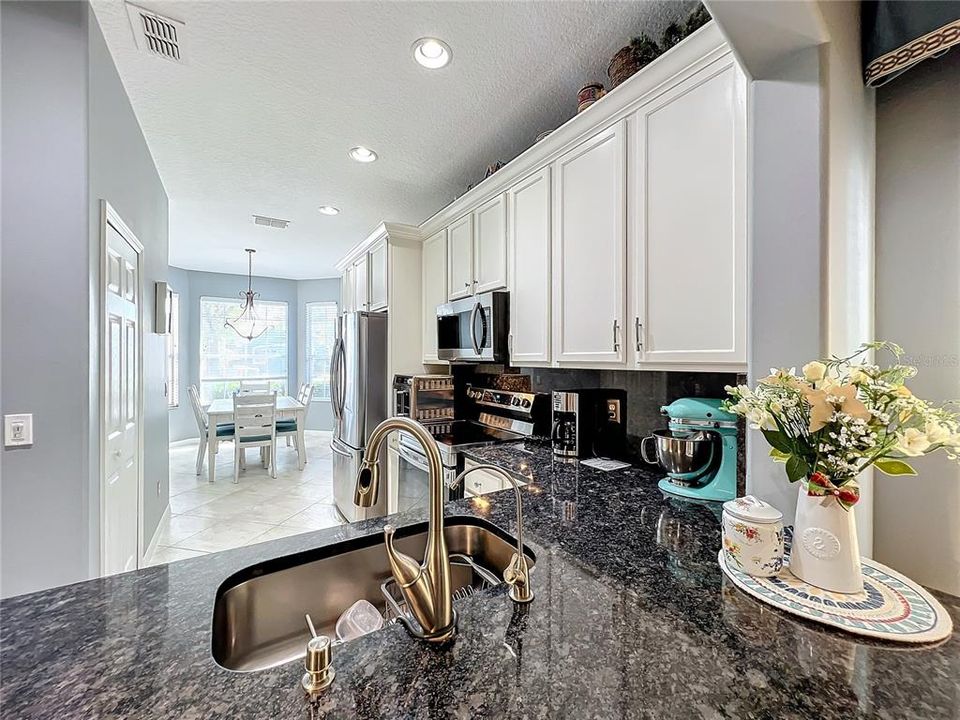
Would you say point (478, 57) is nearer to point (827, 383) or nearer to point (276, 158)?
point (276, 158)

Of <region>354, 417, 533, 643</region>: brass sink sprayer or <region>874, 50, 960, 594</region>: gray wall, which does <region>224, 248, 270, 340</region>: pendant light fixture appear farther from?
<region>874, 50, 960, 594</region>: gray wall

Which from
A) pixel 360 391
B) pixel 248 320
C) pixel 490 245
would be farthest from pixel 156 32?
pixel 248 320

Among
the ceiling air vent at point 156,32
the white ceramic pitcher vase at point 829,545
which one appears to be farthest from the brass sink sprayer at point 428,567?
the ceiling air vent at point 156,32

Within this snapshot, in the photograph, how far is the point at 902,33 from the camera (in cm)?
103

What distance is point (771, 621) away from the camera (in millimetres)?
785

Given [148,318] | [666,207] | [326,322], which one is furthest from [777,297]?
[326,322]

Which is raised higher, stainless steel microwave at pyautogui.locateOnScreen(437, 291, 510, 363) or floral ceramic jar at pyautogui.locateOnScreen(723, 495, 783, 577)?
stainless steel microwave at pyautogui.locateOnScreen(437, 291, 510, 363)

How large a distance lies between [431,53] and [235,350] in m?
6.36

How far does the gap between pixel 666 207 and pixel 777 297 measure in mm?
554

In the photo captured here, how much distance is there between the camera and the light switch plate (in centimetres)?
146

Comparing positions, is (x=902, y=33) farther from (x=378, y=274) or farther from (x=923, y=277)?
(x=378, y=274)

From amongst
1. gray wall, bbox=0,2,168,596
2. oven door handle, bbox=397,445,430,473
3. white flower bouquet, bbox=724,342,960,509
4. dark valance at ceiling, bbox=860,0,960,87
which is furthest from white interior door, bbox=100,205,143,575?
dark valance at ceiling, bbox=860,0,960,87

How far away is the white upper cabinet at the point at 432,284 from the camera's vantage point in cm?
309

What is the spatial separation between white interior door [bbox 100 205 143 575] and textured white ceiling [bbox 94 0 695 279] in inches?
29.9
